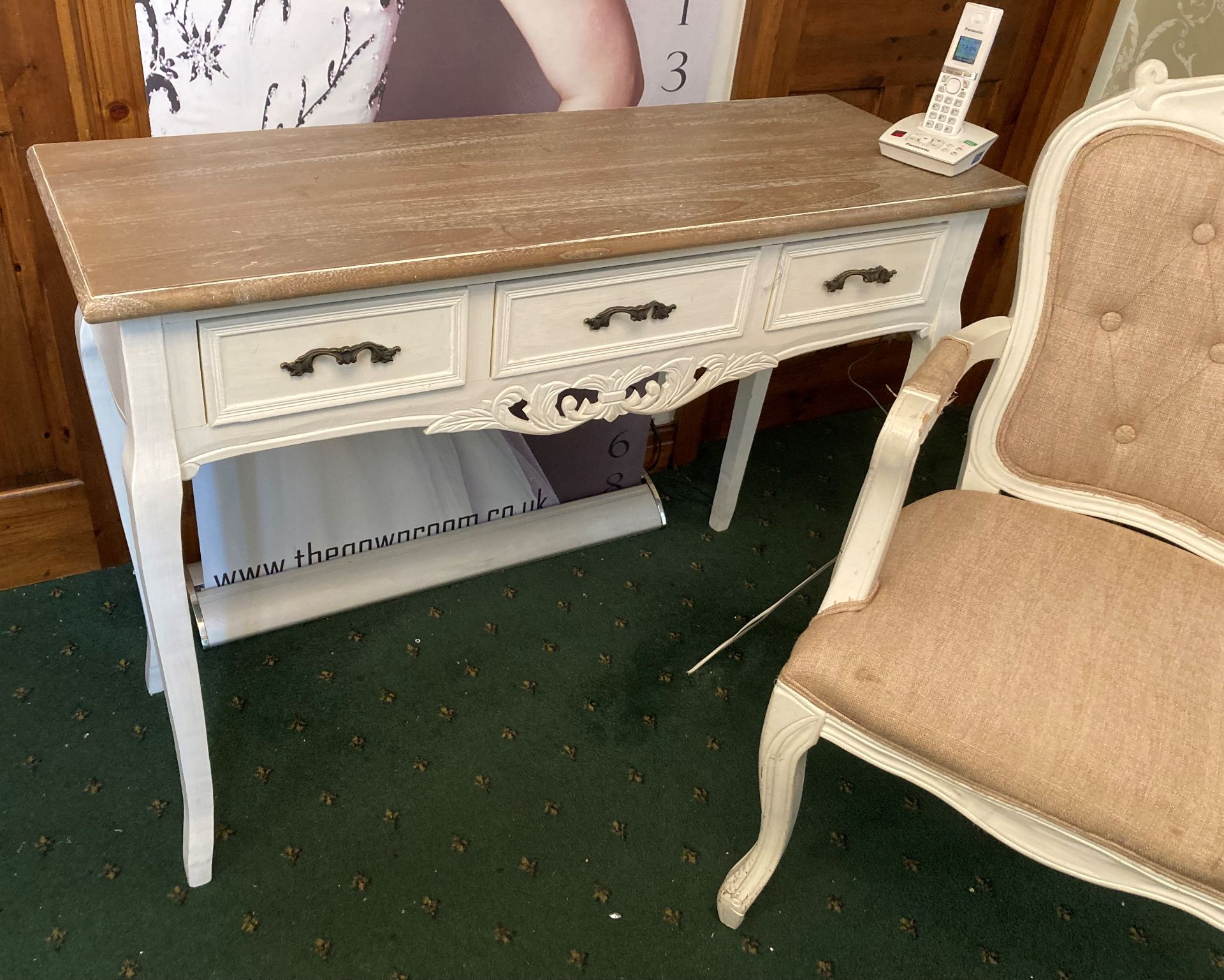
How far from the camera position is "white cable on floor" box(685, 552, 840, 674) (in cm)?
174

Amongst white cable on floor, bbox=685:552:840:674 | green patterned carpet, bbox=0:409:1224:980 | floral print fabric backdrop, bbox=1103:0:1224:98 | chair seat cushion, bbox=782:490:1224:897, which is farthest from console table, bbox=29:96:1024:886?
floral print fabric backdrop, bbox=1103:0:1224:98

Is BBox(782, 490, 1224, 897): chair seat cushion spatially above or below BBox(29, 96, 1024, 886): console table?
below

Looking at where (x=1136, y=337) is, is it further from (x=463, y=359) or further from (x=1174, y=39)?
(x=1174, y=39)

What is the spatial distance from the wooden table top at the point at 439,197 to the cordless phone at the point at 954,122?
0.03 m

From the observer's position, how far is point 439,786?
150 cm

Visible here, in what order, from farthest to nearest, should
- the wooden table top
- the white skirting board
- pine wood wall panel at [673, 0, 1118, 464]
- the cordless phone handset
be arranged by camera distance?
pine wood wall panel at [673, 0, 1118, 464], the white skirting board, the cordless phone handset, the wooden table top

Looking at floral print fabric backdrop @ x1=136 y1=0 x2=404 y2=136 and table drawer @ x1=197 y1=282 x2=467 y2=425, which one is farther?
floral print fabric backdrop @ x1=136 y1=0 x2=404 y2=136

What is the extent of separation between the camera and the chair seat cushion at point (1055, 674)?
1026 millimetres

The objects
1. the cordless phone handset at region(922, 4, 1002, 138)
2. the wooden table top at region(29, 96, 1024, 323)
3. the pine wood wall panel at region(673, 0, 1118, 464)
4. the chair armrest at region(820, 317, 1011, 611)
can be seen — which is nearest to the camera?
the wooden table top at region(29, 96, 1024, 323)

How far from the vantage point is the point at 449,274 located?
3.45 feet

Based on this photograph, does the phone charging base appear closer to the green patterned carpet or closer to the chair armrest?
the chair armrest

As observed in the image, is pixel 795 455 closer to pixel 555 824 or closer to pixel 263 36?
pixel 555 824

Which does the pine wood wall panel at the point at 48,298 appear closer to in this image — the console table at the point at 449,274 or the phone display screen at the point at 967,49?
the console table at the point at 449,274

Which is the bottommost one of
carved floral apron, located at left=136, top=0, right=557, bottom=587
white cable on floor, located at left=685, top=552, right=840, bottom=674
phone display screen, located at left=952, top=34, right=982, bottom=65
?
white cable on floor, located at left=685, top=552, right=840, bottom=674
